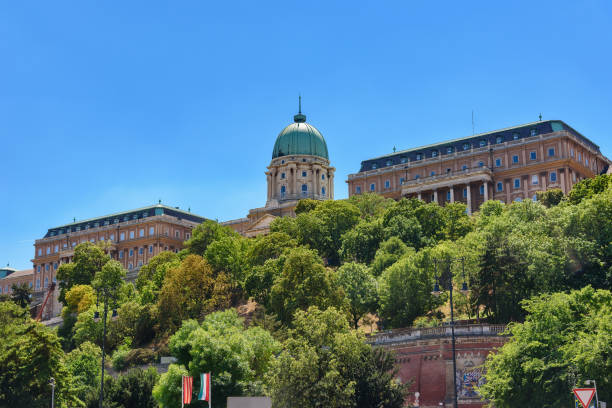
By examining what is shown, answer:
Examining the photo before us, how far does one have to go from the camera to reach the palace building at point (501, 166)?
120 meters

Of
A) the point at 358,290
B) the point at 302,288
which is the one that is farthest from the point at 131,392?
the point at 358,290

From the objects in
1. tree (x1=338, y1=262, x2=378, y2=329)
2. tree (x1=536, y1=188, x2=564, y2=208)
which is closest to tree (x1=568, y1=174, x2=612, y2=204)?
tree (x1=536, y1=188, x2=564, y2=208)

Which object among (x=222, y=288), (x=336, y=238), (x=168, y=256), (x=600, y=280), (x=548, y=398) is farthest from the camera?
(x=168, y=256)

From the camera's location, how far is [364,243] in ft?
329

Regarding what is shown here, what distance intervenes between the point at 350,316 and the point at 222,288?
22.4 metres

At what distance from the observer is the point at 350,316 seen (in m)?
78.4

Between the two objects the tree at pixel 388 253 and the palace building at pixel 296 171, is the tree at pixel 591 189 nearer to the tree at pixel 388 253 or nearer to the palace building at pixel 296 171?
the tree at pixel 388 253

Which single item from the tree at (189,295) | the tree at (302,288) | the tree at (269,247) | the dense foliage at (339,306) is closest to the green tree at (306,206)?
the dense foliage at (339,306)

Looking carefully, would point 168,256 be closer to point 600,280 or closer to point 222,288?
point 222,288

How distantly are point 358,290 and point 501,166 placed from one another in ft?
166

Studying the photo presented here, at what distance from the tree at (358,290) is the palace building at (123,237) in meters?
80.7

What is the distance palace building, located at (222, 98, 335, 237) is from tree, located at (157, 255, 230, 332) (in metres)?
58.7

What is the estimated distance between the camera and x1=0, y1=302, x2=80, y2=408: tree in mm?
65688

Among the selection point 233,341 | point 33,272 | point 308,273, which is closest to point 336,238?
point 308,273
